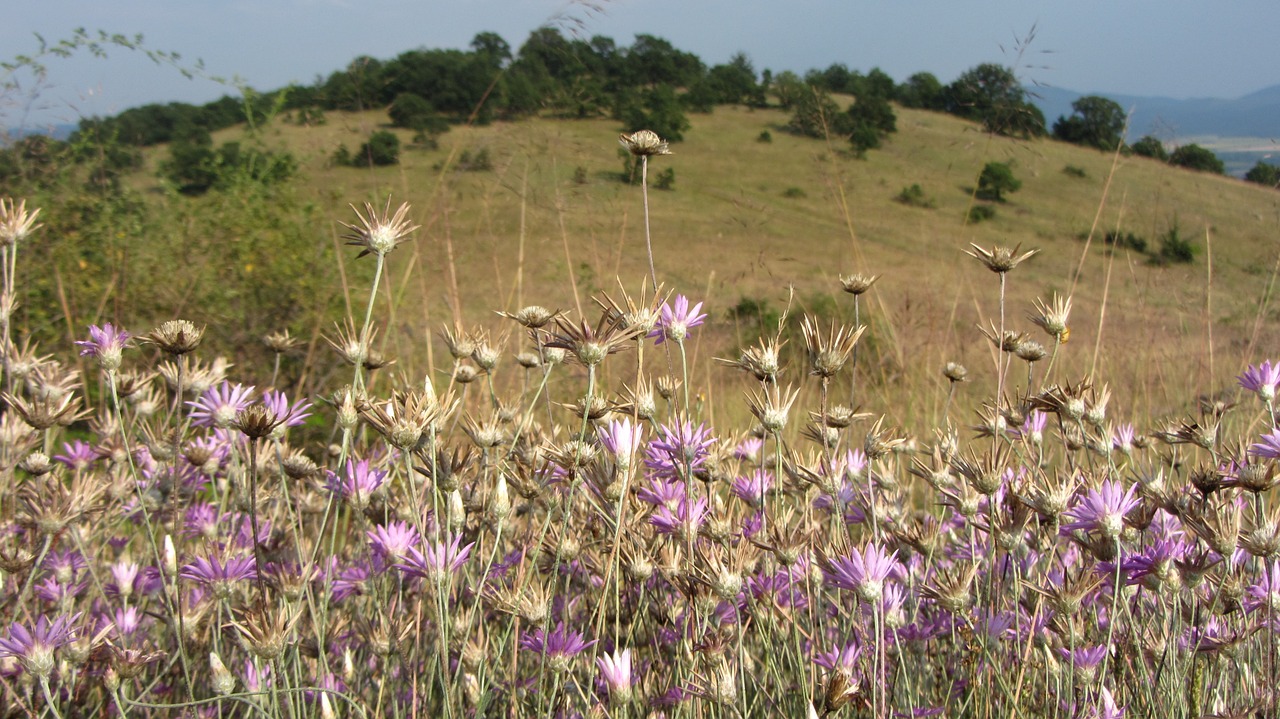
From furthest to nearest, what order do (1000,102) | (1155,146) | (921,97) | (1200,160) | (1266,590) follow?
(921,97) → (1200,160) → (1155,146) → (1000,102) → (1266,590)

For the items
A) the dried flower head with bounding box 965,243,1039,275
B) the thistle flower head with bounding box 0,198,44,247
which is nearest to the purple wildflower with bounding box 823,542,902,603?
the dried flower head with bounding box 965,243,1039,275

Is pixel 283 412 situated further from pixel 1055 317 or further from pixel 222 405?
pixel 1055 317

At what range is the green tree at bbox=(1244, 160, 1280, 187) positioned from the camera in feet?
15.2

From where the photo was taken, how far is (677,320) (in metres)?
1.52

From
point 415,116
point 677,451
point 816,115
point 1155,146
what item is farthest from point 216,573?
point 415,116

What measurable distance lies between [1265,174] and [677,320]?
5965 millimetres

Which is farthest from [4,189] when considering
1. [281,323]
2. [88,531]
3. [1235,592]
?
[1235,592]

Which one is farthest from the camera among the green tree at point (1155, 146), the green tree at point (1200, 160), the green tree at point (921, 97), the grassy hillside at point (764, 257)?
the green tree at point (921, 97)

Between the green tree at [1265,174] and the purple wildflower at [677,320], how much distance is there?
4020 mm

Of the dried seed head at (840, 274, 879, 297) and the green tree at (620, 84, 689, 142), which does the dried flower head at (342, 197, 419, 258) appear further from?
the green tree at (620, 84, 689, 142)

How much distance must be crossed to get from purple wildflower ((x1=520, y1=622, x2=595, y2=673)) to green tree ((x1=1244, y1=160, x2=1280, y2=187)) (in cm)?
441

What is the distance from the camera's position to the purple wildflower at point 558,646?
1266mm

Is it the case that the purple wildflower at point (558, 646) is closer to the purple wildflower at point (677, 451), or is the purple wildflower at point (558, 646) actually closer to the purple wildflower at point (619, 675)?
the purple wildflower at point (619, 675)

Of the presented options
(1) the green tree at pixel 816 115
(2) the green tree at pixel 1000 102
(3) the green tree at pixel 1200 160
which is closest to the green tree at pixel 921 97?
(3) the green tree at pixel 1200 160
